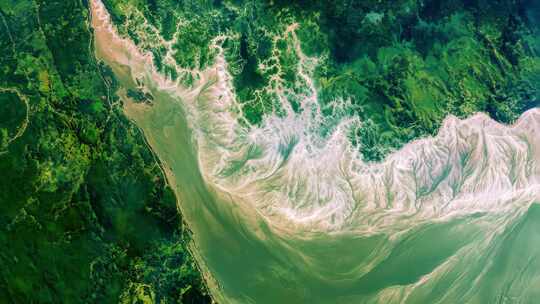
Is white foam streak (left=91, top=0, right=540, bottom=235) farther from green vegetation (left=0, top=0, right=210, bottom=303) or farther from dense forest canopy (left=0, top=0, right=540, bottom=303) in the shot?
green vegetation (left=0, top=0, right=210, bottom=303)

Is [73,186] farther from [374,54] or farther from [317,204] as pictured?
[374,54]

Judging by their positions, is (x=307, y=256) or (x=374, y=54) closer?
(x=307, y=256)

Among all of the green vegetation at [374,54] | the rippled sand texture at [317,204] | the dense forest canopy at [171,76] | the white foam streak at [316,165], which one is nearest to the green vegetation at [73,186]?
the dense forest canopy at [171,76]

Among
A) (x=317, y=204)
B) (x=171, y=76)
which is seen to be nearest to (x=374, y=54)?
(x=317, y=204)

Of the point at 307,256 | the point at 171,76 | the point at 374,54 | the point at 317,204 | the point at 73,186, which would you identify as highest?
the point at 171,76

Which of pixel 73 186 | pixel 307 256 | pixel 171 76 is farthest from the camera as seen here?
pixel 171 76

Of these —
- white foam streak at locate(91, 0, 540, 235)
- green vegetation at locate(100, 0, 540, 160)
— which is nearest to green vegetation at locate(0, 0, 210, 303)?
white foam streak at locate(91, 0, 540, 235)

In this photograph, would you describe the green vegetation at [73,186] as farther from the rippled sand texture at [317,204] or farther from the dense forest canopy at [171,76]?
the rippled sand texture at [317,204]
